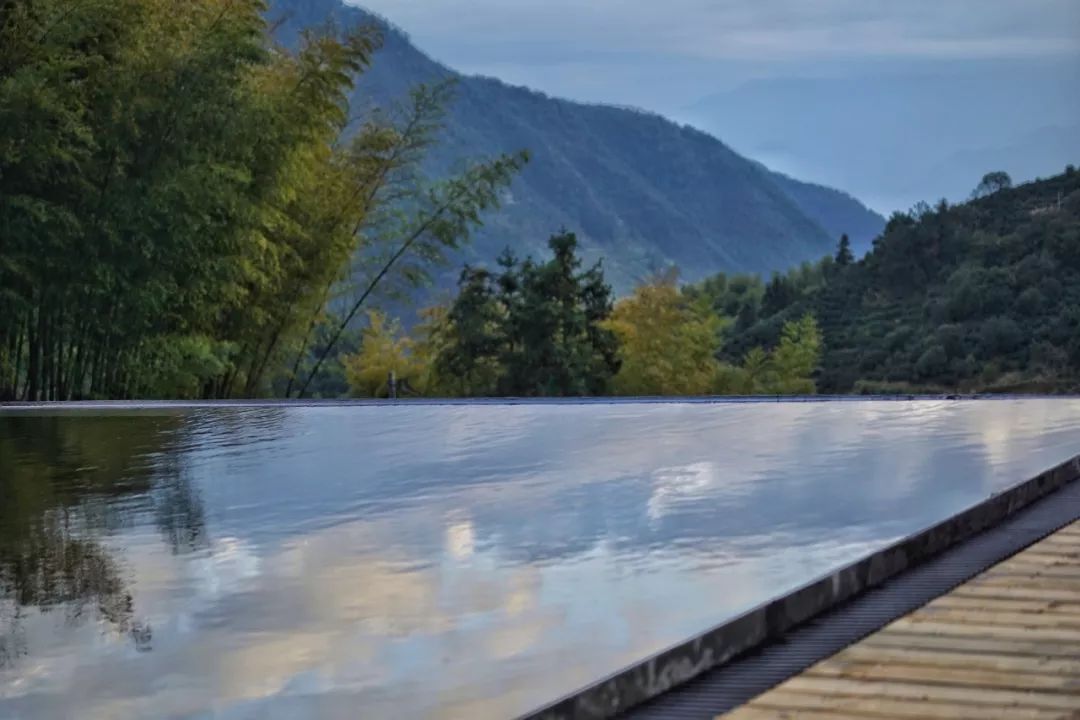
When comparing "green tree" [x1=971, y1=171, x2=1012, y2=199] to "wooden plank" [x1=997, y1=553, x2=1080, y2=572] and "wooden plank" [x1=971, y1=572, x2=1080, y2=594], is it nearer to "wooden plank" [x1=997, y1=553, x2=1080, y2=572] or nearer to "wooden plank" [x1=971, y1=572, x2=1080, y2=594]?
"wooden plank" [x1=997, y1=553, x2=1080, y2=572]

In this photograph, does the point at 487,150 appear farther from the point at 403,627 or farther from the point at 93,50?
the point at 403,627

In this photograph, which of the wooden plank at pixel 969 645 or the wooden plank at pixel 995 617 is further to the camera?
the wooden plank at pixel 995 617

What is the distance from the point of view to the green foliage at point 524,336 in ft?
50.2

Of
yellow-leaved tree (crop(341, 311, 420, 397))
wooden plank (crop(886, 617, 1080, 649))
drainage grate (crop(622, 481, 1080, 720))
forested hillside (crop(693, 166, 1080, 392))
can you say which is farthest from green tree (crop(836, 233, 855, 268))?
wooden plank (crop(886, 617, 1080, 649))

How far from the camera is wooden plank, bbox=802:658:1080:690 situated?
1.78 metres

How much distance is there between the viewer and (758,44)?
537 inches

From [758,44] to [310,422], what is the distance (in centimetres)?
933

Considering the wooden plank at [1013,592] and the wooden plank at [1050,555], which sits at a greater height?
the wooden plank at [1050,555]

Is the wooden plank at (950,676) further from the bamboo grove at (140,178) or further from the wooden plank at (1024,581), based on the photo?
the bamboo grove at (140,178)

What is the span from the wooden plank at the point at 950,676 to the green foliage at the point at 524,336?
13277mm

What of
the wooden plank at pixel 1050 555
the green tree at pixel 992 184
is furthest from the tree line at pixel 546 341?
the green tree at pixel 992 184

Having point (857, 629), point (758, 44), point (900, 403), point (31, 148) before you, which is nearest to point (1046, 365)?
point (758, 44)

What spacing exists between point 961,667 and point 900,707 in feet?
0.67

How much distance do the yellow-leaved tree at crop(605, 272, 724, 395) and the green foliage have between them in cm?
37
